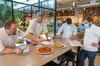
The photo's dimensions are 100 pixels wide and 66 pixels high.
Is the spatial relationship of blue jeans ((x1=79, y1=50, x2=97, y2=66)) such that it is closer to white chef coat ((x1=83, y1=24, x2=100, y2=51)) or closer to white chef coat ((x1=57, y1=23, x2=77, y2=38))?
white chef coat ((x1=83, y1=24, x2=100, y2=51))

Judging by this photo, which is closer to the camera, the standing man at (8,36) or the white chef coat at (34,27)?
the standing man at (8,36)

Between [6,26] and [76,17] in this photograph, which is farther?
[76,17]

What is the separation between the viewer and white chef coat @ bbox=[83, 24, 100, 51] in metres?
2.34

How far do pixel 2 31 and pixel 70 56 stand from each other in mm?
1596

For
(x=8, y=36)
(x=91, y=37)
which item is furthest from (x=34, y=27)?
(x=91, y=37)

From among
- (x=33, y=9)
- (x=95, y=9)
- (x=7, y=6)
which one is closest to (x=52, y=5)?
(x=33, y=9)

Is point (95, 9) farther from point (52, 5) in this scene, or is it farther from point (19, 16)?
point (19, 16)

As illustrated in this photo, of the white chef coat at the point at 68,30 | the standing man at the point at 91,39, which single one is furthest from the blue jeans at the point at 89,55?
the white chef coat at the point at 68,30

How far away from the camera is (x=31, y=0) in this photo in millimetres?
4293

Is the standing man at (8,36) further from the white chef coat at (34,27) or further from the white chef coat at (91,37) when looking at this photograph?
the white chef coat at (91,37)

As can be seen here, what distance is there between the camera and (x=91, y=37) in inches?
95.3

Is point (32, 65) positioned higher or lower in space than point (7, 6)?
lower

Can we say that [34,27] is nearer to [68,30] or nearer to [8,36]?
[8,36]

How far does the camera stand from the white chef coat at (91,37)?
234cm
